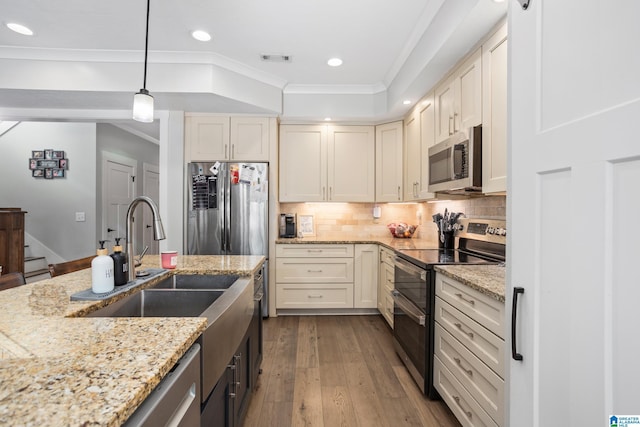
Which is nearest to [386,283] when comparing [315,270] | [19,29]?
[315,270]

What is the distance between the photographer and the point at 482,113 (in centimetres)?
196

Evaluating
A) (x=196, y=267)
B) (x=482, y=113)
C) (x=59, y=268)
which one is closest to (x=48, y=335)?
(x=196, y=267)

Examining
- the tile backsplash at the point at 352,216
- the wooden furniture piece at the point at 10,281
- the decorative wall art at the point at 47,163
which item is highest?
the decorative wall art at the point at 47,163

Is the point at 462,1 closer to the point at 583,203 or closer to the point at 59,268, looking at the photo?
the point at 583,203

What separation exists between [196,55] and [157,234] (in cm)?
231

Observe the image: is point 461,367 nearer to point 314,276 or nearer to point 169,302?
point 169,302

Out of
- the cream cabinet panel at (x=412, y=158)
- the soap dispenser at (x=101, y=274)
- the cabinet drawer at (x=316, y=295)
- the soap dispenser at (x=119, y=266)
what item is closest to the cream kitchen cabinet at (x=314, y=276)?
the cabinet drawer at (x=316, y=295)

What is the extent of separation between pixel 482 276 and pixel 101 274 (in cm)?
175

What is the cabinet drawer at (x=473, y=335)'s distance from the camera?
1.33 meters

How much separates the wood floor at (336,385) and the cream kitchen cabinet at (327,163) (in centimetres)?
160

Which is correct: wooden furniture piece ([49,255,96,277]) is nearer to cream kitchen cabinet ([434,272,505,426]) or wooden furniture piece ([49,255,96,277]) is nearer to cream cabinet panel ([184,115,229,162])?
cream cabinet panel ([184,115,229,162])

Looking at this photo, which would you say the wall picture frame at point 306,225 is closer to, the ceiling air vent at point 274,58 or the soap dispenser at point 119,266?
Answer: the ceiling air vent at point 274,58

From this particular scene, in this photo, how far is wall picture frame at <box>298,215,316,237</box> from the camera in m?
4.04

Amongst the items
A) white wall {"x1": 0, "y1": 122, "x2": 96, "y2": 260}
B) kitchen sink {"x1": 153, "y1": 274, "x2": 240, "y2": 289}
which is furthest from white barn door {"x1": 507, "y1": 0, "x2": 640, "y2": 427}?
white wall {"x1": 0, "y1": 122, "x2": 96, "y2": 260}
